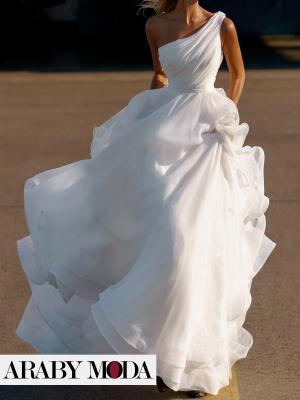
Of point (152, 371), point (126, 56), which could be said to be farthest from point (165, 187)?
point (126, 56)

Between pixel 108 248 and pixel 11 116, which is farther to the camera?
pixel 11 116

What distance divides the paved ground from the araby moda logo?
8cm

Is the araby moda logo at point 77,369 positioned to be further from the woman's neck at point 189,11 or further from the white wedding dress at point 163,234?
the woman's neck at point 189,11

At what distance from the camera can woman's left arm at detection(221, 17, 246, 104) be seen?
16.4 feet

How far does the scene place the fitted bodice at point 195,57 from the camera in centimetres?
492

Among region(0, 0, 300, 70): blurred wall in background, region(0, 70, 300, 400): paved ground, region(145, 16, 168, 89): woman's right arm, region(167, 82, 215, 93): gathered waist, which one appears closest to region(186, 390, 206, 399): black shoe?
region(0, 70, 300, 400): paved ground

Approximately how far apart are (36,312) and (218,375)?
1.19 meters

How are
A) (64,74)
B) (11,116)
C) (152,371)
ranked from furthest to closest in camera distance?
1. (64,74)
2. (11,116)
3. (152,371)

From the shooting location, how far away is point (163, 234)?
466cm

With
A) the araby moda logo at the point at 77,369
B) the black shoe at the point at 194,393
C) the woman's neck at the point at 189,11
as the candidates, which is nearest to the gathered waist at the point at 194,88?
the woman's neck at the point at 189,11

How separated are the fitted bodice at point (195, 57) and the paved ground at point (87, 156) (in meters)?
1.57

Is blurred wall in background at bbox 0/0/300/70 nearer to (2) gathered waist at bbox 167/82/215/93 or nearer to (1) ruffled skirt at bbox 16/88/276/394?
(1) ruffled skirt at bbox 16/88/276/394

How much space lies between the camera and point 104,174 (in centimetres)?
512

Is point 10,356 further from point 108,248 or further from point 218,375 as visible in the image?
point 218,375
